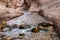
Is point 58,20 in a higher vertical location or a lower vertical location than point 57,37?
higher

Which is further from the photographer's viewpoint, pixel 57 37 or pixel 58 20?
pixel 58 20

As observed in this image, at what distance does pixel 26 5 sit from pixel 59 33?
3597mm

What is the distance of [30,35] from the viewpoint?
2402mm

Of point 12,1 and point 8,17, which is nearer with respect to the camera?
point 8,17

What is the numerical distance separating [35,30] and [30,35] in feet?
0.74

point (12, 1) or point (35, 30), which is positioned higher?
point (12, 1)

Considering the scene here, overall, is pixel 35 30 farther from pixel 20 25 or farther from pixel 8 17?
pixel 8 17

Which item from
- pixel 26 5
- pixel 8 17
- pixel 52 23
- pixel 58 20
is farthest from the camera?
pixel 26 5

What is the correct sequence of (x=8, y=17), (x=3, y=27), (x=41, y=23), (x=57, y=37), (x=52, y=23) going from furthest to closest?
(x=8, y=17) < (x=3, y=27) < (x=41, y=23) < (x=52, y=23) < (x=57, y=37)

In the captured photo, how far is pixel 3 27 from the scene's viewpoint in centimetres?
305

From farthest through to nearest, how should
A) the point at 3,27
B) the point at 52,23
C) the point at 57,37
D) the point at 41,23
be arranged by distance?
the point at 3,27
the point at 41,23
the point at 52,23
the point at 57,37

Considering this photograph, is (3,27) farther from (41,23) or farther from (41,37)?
(41,37)

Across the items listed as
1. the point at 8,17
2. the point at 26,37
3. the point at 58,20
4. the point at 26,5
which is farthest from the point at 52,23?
the point at 26,5

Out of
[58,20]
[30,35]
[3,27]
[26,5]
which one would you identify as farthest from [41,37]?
[26,5]
